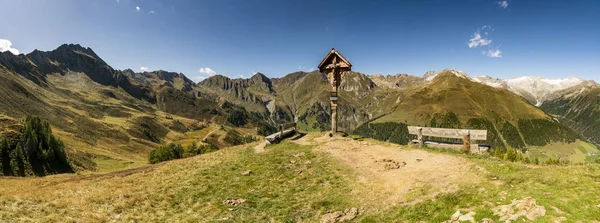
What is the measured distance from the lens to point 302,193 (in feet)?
51.5

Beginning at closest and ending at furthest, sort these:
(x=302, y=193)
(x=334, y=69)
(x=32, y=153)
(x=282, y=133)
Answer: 1. (x=302, y=193)
2. (x=334, y=69)
3. (x=282, y=133)
4. (x=32, y=153)

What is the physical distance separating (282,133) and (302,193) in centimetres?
1594

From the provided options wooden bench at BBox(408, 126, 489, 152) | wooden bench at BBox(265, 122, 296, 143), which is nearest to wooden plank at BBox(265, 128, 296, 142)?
wooden bench at BBox(265, 122, 296, 143)

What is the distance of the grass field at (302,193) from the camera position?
10.7 meters

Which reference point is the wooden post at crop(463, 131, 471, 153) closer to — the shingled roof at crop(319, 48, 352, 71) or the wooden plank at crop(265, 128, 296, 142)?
the shingled roof at crop(319, 48, 352, 71)

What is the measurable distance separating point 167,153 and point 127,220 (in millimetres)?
85138

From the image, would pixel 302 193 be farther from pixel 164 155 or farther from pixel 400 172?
pixel 164 155

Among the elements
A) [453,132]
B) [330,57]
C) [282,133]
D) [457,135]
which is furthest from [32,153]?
[457,135]

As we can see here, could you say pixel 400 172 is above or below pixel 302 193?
above

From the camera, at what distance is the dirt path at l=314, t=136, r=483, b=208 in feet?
43.7

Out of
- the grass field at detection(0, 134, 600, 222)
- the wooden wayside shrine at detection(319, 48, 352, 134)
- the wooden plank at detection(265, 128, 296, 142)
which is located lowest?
the grass field at detection(0, 134, 600, 222)

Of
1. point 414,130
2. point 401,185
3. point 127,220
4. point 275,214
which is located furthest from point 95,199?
point 414,130

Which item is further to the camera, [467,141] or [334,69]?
[334,69]

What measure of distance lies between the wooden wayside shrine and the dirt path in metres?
7.12
